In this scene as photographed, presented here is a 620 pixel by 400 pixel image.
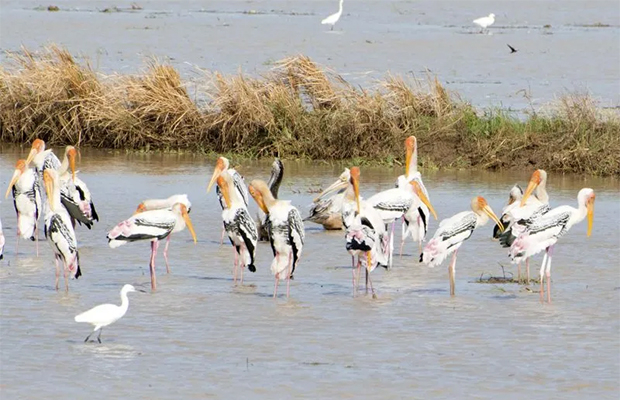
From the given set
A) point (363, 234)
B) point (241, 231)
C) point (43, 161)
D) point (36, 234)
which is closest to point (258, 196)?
point (241, 231)

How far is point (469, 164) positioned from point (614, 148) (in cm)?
173

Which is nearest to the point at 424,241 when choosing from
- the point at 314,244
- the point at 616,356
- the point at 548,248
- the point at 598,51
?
the point at 314,244

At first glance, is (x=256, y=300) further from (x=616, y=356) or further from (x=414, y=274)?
(x=616, y=356)

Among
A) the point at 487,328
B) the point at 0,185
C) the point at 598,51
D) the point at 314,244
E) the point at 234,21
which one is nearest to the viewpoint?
the point at 487,328

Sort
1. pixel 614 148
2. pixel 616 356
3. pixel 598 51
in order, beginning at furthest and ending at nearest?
pixel 598 51
pixel 614 148
pixel 616 356

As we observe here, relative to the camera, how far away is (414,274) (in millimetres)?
10688

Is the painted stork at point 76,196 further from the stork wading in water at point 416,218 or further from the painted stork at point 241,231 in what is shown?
the stork wading in water at point 416,218

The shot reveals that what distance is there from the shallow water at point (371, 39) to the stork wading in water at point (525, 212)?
7476mm

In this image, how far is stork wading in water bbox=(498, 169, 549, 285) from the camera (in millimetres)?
10344

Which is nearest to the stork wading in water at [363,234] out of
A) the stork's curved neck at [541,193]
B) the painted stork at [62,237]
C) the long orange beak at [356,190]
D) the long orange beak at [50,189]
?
the long orange beak at [356,190]

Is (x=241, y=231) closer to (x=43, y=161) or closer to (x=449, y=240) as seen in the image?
(x=449, y=240)

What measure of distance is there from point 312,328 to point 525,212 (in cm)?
270

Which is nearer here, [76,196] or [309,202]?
[76,196]

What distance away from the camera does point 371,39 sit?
33531 mm
